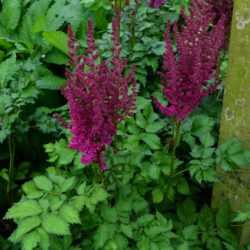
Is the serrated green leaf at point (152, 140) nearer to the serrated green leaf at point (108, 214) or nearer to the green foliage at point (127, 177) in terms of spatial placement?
the green foliage at point (127, 177)

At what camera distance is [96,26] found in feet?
12.8

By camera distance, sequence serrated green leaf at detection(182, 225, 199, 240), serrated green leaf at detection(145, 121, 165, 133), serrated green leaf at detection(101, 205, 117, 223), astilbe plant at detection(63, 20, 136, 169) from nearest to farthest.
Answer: astilbe plant at detection(63, 20, 136, 169)
serrated green leaf at detection(101, 205, 117, 223)
serrated green leaf at detection(182, 225, 199, 240)
serrated green leaf at detection(145, 121, 165, 133)

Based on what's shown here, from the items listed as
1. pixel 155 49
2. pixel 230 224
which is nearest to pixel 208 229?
pixel 230 224

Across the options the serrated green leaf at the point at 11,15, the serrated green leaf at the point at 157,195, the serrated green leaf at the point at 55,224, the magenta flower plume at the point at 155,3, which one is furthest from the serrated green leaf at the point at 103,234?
the serrated green leaf at the point at 11,15

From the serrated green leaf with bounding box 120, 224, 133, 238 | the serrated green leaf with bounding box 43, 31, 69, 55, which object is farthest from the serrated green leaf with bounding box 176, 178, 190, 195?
the serrated green leaf with bounding box 43, 31, 69, 55

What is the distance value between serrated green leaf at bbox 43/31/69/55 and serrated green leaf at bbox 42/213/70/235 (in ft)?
7.13

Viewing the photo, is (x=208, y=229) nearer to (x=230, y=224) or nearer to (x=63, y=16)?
(x=230, y=224)

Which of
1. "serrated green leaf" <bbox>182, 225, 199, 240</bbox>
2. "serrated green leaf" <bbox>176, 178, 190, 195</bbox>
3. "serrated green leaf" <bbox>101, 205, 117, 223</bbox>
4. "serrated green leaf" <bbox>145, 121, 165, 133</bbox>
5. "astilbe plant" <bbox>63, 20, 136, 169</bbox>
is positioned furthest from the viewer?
"serrated green leaf" <bbox>176, 178, 190, 195</bbox>

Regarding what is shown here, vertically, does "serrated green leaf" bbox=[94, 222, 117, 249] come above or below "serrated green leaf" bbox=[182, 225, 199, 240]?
above

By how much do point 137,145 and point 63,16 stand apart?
2176 millimetres

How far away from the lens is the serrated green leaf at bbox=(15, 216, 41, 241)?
5.43ft

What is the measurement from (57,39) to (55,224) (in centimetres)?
229

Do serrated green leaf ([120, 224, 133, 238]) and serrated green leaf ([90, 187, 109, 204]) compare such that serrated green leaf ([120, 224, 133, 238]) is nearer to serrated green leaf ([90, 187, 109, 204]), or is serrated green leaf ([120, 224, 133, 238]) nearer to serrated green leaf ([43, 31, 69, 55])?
serrated green leaf ([90, 187, 109, 204])

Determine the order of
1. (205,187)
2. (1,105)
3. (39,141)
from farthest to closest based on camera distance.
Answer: (39,141) → (205,187) → (1,105)
